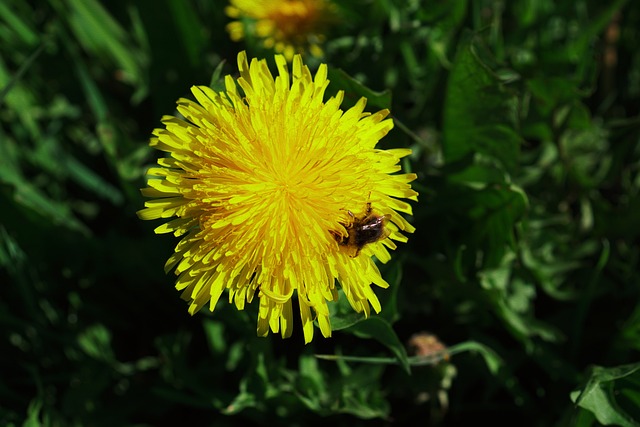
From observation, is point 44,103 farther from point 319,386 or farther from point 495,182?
point 495,182

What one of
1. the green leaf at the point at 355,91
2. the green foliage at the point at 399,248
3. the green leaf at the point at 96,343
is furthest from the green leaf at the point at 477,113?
the green leaf at the point at 96,343

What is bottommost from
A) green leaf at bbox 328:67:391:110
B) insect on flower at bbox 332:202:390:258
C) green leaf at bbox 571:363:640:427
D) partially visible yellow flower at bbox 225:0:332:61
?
green leaf at bbox 571:363:640:427

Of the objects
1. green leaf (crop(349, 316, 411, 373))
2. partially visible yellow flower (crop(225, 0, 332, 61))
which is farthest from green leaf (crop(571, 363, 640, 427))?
partially visible yellow flower (crop(225, 0, 332, 61))

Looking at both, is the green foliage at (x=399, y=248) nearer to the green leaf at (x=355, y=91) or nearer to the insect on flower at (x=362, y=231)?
the green leaf at (x=355, y=91)

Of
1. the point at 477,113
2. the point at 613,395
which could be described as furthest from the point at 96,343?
the point at 613,395

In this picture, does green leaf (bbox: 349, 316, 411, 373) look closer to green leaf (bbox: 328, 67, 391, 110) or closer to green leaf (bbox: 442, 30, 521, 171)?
green leaf (bbox: 328, 67, 391, 110)

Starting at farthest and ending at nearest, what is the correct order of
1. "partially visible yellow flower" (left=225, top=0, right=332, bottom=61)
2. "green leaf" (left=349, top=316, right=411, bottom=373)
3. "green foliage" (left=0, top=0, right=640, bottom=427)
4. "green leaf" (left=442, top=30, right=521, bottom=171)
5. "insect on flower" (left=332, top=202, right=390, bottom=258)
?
"partially visible yellow flower" (left=225, top=0, right=332, bottom=61) → "green foliage" (left=0, top=0, right=640, bottom=427) → "green leaf" (left=442, top=30, right=521, bottom=171) → "green leaf" (left=349, top=316, right=411, bottom=373) → "insect on flower" (left=332, top=202, right=390, bottom=258)

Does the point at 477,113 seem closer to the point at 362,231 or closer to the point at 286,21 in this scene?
the point at 362,231

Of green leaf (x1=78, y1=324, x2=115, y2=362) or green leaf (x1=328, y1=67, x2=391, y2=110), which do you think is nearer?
green leaf (x1=328, y1=67, x2=391, y2=110)
